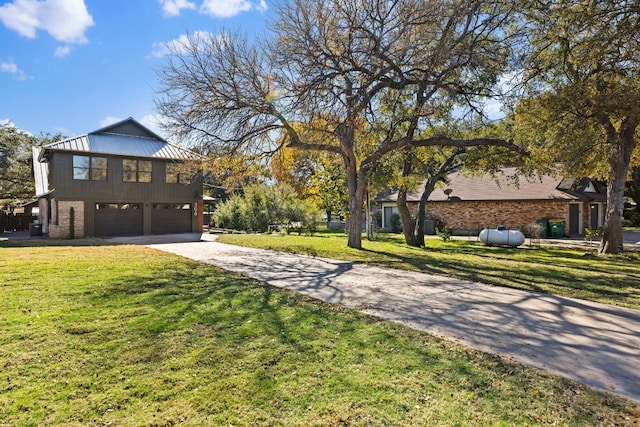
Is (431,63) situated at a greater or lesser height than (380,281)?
greater

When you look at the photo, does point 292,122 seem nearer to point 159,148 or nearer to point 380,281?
point 380,281

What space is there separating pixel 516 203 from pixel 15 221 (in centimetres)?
3459

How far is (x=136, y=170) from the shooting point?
834 inches

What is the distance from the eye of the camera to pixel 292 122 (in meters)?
14.2

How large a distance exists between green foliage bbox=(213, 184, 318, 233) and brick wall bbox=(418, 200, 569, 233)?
351 inches

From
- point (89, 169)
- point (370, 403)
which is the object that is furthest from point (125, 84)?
point (370, 403)

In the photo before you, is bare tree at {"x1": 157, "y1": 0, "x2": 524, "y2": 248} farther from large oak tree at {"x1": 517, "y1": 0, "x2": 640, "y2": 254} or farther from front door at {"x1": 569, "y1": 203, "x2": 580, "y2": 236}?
front door at {"x1": 569, "y1": 203, "x2": 580, "y2": 236}

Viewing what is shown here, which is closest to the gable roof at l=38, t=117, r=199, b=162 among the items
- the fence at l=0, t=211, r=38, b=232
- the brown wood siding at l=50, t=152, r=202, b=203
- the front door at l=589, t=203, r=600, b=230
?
the brown wood siding at l=50, t=152, r=202, b=203

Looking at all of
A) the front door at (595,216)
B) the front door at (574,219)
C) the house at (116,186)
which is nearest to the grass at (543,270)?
the house at (116,186)

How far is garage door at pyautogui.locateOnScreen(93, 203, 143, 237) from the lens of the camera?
20.4m

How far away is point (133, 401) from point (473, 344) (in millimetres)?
3546

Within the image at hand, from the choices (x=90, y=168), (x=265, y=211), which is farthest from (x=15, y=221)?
(x=265, y=211)

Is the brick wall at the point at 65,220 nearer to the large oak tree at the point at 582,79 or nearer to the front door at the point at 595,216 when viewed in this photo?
the large oak tree at the point at 582,79

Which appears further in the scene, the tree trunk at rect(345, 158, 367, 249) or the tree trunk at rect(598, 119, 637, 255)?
the tree trunk at rect(345, 158, 367, 249)
